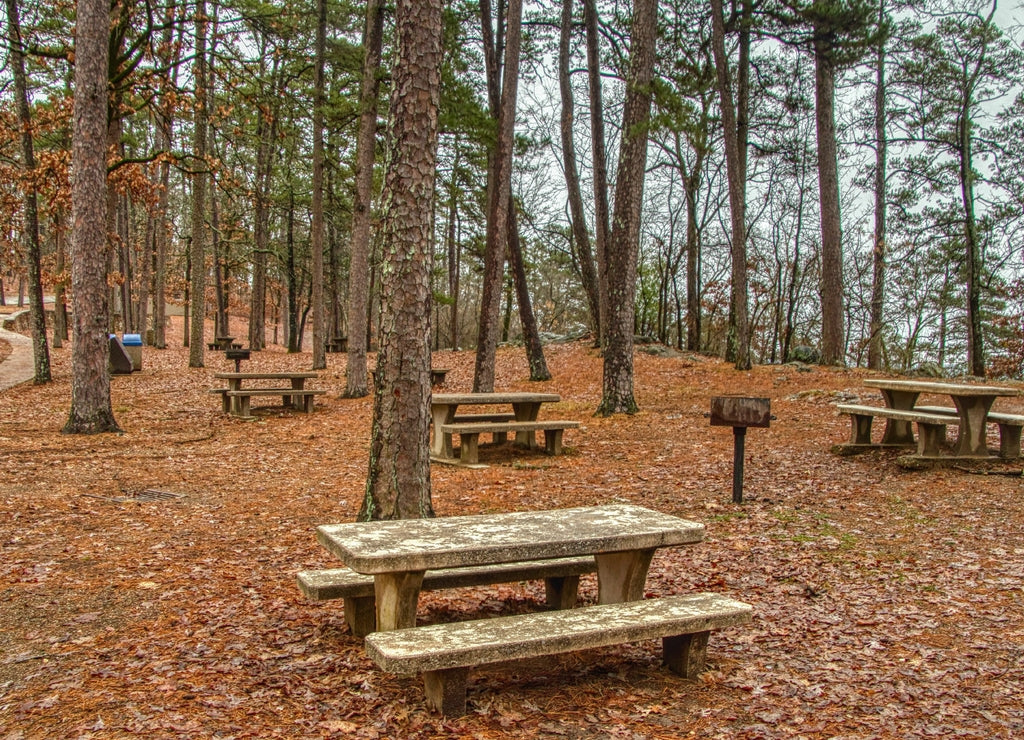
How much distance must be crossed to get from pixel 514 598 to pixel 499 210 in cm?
950

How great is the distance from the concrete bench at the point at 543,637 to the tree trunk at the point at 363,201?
37.9 ft

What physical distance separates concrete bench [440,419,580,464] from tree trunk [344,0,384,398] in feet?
19.7

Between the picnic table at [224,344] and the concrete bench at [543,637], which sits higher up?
the picnic table at [224,344]

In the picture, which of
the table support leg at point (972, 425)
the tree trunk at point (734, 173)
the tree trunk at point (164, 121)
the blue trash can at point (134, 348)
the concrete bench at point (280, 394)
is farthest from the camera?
the blue trash can at point (134, 348)

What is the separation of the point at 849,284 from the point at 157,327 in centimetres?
2510

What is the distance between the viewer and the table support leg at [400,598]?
329 cm

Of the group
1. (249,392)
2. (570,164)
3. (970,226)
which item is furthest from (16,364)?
(970,226)

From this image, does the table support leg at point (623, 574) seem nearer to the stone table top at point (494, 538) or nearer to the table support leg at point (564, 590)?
the stone table top at point (494, 538)

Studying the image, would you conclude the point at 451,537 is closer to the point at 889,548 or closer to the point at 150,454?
the point at 889,548

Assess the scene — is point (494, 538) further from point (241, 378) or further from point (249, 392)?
point (241, 378)

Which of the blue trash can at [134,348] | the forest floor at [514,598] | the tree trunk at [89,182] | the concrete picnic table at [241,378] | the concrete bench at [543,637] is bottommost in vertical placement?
the forest floor at [514,598]

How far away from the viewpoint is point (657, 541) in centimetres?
361

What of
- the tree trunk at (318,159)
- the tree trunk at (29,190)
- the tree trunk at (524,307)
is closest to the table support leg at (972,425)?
the tree trunk at (524,307)

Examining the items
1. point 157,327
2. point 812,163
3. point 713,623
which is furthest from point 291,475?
point 812,163
